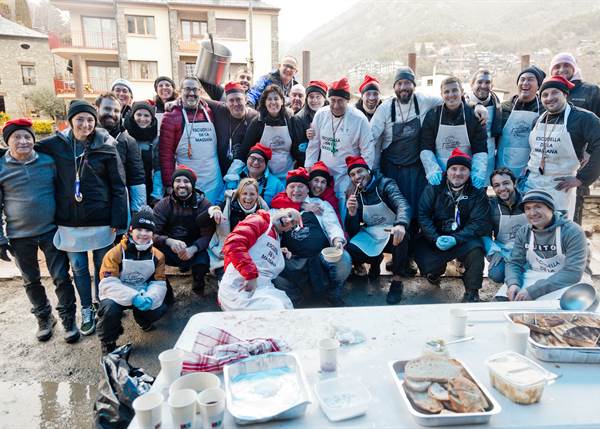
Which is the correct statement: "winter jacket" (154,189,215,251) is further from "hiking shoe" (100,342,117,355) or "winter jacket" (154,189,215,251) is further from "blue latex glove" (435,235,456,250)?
"blue latex glove" (435,235,456,250)

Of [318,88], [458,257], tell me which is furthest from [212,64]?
[458,257]

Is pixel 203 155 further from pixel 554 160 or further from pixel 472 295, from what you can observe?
pixel 554 160

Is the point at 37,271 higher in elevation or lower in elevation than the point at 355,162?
lower

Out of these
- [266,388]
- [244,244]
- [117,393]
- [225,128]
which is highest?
[225,128]

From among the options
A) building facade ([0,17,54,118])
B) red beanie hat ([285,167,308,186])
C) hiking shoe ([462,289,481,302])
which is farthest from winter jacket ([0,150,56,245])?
building facade ([0,17,54,118])

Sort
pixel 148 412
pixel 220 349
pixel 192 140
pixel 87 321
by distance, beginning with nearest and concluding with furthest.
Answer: pixel 148 412
pixel 220 349
pixel 87 321
pixel 192 140

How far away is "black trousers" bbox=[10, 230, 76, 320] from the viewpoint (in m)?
3.67

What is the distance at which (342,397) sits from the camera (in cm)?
171

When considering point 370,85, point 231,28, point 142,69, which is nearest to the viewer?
point 370,85

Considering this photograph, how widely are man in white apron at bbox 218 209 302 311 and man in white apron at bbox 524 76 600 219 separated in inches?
101

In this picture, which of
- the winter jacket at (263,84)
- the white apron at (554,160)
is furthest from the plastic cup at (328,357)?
the winter jacket at (263,84)

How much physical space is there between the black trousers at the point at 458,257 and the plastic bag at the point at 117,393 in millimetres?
2837

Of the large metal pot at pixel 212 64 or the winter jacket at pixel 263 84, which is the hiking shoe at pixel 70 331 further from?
the winter jacket at pixel 263 84

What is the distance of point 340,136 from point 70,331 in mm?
3141
